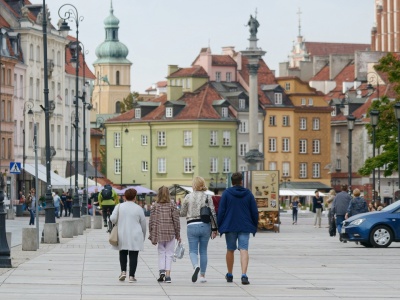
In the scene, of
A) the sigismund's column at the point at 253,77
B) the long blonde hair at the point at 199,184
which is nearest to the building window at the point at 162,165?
the sigismund's column at the point at 253,77

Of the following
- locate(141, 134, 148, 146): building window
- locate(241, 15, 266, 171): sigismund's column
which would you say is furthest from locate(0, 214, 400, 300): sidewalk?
locate(141, 134, 148, 146): building window

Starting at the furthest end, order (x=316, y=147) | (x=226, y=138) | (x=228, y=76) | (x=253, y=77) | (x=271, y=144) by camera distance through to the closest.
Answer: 1. (x=228, y=76)
2. (x=316, y=147)
3. (x=271, y=144)
4. (x=226, y=138)
5. (x=253, y=77)

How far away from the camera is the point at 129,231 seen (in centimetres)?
2578

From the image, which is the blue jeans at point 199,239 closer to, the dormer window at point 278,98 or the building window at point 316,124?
the dormer window at point 278,98

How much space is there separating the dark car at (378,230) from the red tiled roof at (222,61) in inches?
4362

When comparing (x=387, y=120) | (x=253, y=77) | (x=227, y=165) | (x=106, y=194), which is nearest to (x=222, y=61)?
(x=227, y=165)

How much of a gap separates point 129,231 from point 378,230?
15505mm

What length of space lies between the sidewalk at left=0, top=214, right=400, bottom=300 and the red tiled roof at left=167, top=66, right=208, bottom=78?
107280 mm

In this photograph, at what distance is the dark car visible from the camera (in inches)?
1581

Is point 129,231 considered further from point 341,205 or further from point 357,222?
point 341,205

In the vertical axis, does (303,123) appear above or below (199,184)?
above

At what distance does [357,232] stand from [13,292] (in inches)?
746

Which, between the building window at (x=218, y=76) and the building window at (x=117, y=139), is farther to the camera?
the building window at (x=218, y=76)

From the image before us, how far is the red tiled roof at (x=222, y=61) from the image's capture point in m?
151
